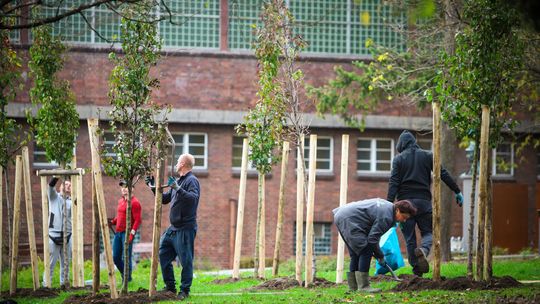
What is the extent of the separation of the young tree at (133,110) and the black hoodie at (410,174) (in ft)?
12.5

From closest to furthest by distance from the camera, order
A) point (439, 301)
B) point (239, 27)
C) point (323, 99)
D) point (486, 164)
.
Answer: point (439, 301) < point (486, 164) < point (323, 99) < point (239, 27)

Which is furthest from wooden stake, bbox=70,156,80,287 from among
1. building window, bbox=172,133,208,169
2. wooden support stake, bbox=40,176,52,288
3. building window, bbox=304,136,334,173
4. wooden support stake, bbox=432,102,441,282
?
building window, bbox=304,136,334,173

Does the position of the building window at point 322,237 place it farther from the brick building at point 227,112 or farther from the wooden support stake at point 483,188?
the wooden support stake at point 483,188

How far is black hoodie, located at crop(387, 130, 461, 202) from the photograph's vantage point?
16656 millimetres

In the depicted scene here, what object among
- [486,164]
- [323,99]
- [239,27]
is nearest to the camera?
[486,164]

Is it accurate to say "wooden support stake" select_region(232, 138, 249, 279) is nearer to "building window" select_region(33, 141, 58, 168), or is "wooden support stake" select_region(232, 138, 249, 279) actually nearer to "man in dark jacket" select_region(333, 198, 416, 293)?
→ "man in dark jacket" select_region(333, 198, 416, 293)

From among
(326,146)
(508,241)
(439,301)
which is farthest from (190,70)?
(439,301)

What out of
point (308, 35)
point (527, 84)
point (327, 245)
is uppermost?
point (308, 35)

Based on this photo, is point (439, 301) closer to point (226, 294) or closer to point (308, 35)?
point (226, 294)

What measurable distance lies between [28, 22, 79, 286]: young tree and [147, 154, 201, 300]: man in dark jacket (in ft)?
9.90

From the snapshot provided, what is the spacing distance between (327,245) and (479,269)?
64.4 ft

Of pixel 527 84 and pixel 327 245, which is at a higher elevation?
pixel 527 84

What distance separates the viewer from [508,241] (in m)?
34.8

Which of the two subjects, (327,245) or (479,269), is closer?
(479,269)
